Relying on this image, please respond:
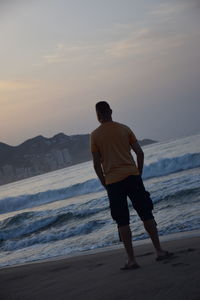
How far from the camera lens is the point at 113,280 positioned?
4168 millimetres

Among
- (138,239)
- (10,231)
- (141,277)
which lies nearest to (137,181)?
(141,277)

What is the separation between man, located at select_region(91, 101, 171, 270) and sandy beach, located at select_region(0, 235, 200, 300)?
291 mm

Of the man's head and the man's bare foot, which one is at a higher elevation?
the man's head

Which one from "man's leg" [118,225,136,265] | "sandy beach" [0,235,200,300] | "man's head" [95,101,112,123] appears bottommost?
"sandy beach" [0,235,200,300]

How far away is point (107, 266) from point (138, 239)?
2.53 m

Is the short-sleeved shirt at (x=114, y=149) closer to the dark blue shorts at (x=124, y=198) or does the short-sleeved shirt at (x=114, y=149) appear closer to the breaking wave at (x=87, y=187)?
the dark blue shorts at (x=124, y=198)

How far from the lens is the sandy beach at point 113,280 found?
3.41 meters

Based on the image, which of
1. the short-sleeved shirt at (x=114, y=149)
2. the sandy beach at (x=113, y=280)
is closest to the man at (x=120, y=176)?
the short-sleeved shirt at (x=114, y=149)

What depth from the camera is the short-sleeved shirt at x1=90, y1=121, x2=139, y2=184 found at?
454cm

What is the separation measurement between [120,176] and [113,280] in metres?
0.98

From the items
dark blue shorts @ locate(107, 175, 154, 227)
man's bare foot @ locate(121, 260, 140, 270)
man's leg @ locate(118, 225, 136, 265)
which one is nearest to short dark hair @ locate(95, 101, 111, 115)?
dark blue shorts @ locate(107, 175, 154, 227)

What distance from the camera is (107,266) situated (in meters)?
5.14

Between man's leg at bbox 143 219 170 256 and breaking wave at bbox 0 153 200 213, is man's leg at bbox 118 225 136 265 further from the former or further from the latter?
breaking wave at bbox 0 153 200 213

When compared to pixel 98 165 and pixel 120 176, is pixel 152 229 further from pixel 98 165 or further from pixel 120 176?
pixel 98 165
